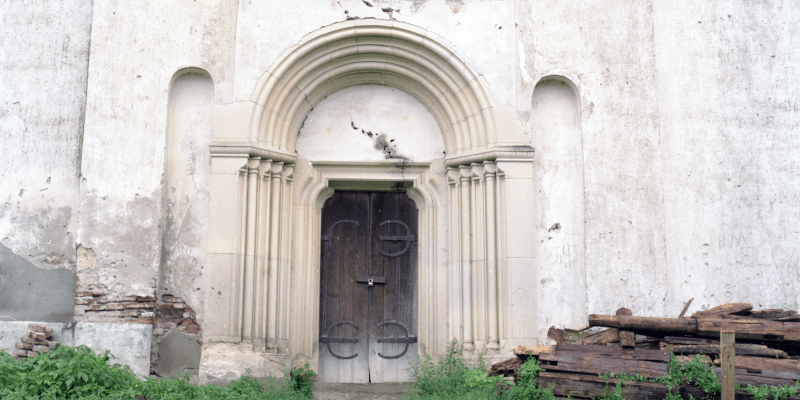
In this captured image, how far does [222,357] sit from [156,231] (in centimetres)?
145

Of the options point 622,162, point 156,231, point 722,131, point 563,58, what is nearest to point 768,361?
point 622,162

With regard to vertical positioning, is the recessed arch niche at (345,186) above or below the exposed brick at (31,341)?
above

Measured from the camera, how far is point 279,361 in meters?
7.09

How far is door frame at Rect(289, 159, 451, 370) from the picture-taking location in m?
7.71

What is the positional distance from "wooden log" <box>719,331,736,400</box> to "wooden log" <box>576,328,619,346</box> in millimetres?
1090

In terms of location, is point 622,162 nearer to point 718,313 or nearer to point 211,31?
point 718,313

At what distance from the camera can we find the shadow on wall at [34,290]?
7.61 meters

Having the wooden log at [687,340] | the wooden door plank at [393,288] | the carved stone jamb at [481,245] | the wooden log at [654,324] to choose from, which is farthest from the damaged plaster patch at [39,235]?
the wooden log at [687,340]

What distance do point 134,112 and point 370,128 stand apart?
2509 millimetres

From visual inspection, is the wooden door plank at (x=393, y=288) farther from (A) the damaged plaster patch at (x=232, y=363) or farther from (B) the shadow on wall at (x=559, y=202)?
(B) the shadow on wall at (x=559, y=202)

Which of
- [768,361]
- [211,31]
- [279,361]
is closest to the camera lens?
[768,361]

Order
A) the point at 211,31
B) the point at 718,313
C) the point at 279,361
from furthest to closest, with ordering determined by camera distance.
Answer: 1. the point at 211,31
2. the point at 279,361
3. the point at 718,313

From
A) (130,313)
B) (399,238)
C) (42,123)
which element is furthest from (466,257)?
(42,123)

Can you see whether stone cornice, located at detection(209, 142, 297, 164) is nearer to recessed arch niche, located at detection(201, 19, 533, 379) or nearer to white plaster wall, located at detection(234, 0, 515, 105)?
recessed arch niche, located at detection(201, 19, 533, 379)
